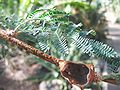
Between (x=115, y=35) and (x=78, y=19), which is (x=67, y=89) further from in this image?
(x=115, y=35)

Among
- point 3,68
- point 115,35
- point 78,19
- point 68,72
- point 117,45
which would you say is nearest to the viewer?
point 68,72

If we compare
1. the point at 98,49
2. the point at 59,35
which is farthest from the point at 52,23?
the point at 98,49

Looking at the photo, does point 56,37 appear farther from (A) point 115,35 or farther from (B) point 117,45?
(A) point 115,35

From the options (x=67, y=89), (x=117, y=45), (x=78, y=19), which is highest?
(x=78, y=19)

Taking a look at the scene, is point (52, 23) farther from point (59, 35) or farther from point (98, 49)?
point (98, 49)

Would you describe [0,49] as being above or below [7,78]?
above

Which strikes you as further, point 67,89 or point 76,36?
point 67,89

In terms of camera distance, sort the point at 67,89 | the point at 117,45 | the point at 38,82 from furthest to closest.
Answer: the point at 117,45
the point at 38,82
the point at 67,89

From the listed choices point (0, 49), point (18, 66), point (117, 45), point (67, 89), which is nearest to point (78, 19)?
point (117, 45)
